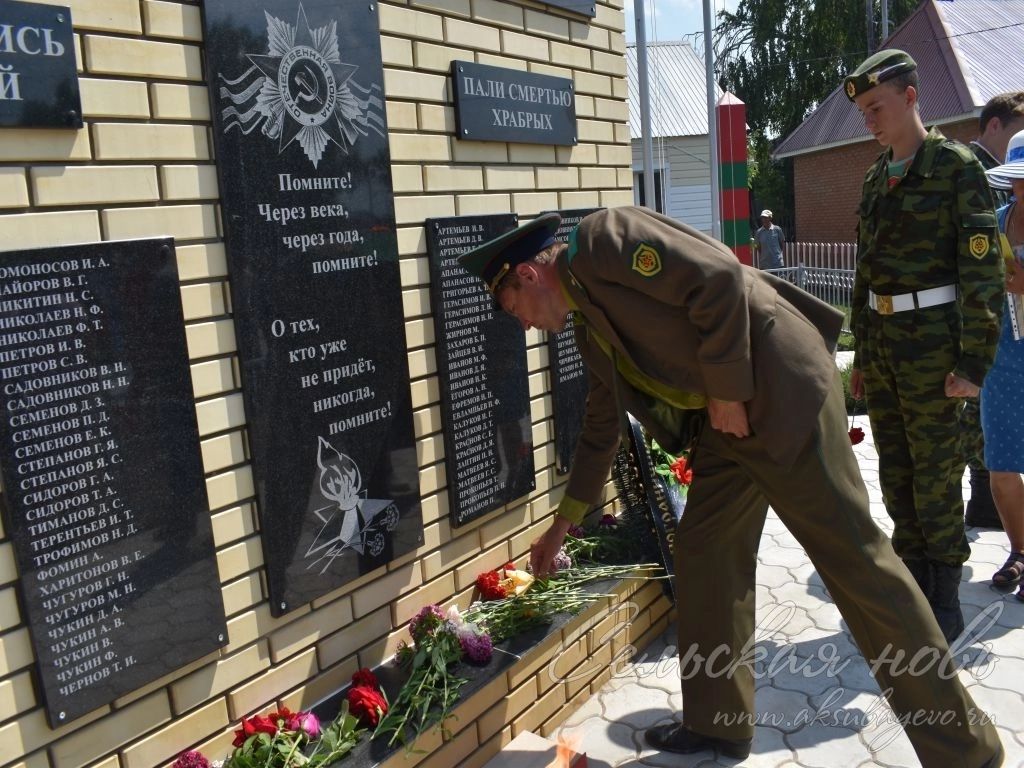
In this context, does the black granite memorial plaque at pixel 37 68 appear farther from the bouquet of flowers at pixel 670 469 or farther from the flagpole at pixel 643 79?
the flagpole at pixel 643 79

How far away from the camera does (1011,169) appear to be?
11.5ft

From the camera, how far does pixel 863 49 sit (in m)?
29.9

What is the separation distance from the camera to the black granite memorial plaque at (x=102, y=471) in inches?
71.3

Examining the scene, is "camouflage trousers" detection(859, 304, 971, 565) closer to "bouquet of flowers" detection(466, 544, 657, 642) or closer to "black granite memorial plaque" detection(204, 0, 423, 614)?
"bouquet of flowers" detection(466, 544, 657, 642)

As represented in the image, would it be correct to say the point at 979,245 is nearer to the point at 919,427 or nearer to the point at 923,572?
the point at 919,427

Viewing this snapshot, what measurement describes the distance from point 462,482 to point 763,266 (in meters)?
13.6

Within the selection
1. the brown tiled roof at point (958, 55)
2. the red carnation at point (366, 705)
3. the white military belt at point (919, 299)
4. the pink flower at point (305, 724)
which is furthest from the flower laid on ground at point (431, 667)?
the brown tiled roof at point (958, 55)

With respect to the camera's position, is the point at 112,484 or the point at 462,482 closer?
the point at 112,484

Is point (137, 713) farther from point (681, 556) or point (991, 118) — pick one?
point (991, 118)

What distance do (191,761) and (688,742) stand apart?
153 centimetres

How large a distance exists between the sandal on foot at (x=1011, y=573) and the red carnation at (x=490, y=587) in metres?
2.20

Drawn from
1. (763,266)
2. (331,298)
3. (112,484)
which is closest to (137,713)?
(112,484)

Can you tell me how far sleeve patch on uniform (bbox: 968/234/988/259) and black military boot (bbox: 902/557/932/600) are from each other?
3.88 feet

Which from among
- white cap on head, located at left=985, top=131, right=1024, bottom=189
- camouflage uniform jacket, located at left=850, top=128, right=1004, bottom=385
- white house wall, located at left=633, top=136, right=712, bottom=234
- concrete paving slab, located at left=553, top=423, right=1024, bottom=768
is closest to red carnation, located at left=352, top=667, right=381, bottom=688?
concrete paving slab, located at left=553, top=423, right=1024, bottom=768
